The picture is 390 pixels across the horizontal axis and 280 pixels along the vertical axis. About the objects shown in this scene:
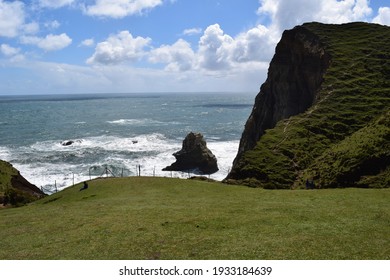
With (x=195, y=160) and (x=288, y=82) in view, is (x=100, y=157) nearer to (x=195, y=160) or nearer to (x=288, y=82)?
(x=195, y=160)

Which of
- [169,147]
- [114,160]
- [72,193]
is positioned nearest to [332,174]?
[72,193]

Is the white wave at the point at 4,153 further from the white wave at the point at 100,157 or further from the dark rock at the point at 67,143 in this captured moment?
the dark rock at the point at 67,143

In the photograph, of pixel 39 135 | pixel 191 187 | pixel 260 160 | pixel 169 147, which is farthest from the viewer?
pixel 39 135

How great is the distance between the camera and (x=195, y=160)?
86375 millimetres

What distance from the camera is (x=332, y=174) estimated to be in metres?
39.3

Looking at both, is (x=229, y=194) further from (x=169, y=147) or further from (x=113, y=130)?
(x=113, y=130)

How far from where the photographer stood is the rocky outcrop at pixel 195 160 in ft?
281

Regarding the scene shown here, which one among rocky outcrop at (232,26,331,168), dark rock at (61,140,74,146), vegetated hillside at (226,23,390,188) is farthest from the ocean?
vegetated hillside at (226,23,390,188)

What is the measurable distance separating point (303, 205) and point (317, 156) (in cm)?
2408

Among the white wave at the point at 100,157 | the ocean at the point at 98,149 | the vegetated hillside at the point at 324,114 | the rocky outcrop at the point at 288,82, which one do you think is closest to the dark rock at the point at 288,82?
the rocky outcrop at the point at 288,82

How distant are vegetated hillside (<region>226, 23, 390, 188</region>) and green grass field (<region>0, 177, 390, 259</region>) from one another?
10.8 meters

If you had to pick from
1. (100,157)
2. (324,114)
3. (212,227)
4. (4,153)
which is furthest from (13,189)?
(4,153)

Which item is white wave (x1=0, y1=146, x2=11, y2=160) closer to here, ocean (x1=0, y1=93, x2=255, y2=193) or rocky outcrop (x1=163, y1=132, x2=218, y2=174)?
ocean (x1=0, y1=93, x2=255, y2=193)

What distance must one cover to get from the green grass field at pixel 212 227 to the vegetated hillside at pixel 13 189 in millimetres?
16045
